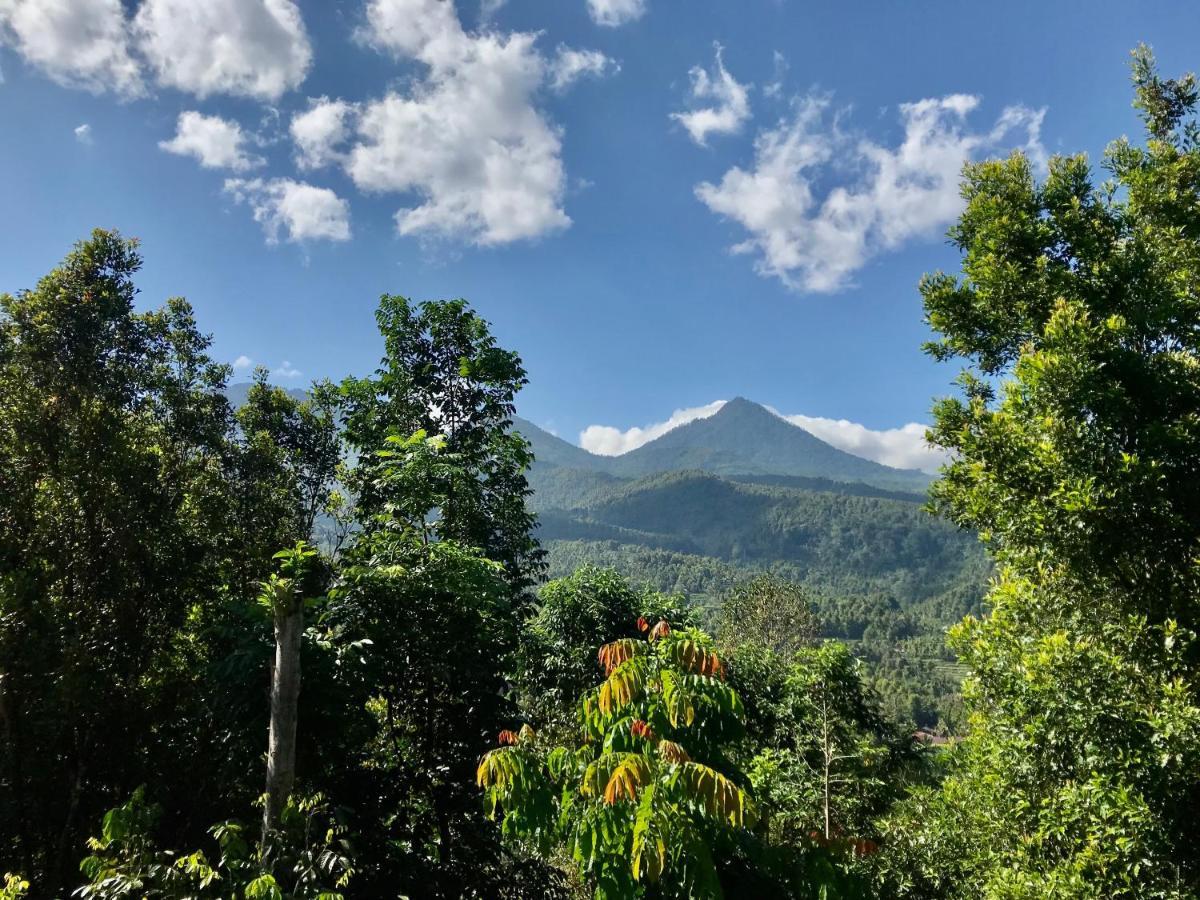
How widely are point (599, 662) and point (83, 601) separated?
603cm

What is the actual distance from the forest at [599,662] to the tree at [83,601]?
0.11ft

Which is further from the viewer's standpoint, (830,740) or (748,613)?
(748,613)

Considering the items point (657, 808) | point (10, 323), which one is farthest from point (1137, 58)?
point (10, 323)

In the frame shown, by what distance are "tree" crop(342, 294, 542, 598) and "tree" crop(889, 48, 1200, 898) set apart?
229 inches

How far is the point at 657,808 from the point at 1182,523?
14.1 feet

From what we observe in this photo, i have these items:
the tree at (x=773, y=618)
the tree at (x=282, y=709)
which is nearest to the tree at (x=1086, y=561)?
the tree at (x=282, y=709)

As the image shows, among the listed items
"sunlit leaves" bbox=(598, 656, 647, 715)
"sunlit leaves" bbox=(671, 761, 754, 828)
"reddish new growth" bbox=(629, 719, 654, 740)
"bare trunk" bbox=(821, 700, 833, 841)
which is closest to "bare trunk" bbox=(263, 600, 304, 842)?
"sunlit leaves" bbox=(598, 656, 647, 715)

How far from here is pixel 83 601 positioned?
21.9 feet

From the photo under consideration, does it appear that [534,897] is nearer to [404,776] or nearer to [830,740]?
[404,776]

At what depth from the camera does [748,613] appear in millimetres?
42125

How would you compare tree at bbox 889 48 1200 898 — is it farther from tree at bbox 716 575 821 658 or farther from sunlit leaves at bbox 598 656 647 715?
tree at bbox 716 575 821 658

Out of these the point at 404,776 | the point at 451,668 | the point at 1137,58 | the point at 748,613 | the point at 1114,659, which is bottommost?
the point at 748,613

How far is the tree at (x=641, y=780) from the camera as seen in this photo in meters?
2.84

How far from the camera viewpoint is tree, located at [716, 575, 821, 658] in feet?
131
